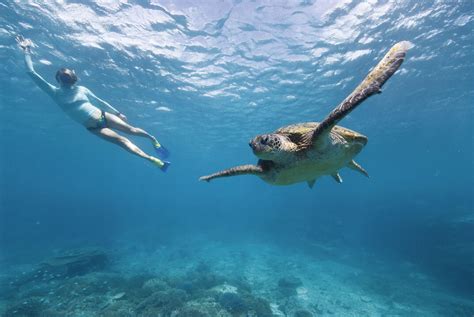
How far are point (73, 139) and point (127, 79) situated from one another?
29.1 m

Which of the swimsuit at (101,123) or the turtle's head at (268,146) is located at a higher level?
the swimsuit at (101,123)

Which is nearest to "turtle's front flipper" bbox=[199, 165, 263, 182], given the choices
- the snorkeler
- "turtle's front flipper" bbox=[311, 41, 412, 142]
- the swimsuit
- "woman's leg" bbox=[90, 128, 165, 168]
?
"turtle's front flipper" bbox=[311, 41, 412, 142]

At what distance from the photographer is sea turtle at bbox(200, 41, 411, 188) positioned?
2936 millimetres

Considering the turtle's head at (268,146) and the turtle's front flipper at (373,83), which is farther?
the turtle's head at (268,146)

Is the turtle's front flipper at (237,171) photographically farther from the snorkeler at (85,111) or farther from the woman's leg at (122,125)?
the woman's leg at (122,125)

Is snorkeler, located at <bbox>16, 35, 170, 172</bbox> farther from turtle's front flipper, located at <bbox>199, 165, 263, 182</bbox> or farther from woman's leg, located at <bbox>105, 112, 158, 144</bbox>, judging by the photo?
turtle's front flipper, located at <bbox>199, 165, 263, 182</bbox>

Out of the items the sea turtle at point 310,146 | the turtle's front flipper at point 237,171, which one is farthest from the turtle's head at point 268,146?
the turtle's front flipper at point 237,171

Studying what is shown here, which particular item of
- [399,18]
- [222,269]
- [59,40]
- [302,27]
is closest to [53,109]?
[59,40]

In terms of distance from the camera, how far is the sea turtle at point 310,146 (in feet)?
9.63

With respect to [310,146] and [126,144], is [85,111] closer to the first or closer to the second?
[126,144]

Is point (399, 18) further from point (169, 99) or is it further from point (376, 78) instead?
point (169, 99)

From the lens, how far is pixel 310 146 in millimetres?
3918

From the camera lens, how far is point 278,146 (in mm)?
3762

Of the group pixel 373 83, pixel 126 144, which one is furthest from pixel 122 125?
pixel 373 83
